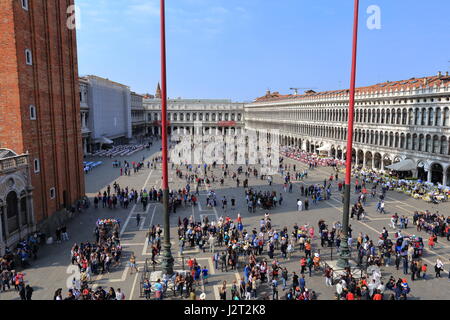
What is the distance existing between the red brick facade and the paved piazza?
3.94 m

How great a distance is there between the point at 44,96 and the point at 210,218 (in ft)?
51.6

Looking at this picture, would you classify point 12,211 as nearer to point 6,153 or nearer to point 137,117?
point 6,153

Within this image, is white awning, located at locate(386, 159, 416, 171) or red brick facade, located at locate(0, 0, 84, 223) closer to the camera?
red brick facade, located at locate(0, 0, 84, 223)

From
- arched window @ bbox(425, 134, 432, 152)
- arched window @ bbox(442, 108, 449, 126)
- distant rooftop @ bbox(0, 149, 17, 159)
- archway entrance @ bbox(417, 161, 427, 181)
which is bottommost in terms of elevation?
archway entrance @ bbox(417, 161, 427, 181)

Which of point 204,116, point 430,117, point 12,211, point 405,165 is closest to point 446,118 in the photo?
point 430,117

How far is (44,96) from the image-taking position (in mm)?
25047

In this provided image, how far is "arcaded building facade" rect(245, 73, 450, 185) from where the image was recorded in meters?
39.6

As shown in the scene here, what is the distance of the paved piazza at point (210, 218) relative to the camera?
52.9 feet

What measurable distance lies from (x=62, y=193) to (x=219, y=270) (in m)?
16.5

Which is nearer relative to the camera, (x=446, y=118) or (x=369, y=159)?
(x=446, y=118)

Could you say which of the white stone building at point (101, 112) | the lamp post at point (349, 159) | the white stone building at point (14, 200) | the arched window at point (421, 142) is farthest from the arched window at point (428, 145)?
the white stone building at point (101, 112)

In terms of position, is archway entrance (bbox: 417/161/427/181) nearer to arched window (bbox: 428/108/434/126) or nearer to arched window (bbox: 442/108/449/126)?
arched window (bbox: 428/108/434/126)

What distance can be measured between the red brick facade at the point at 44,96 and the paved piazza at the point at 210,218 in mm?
3945

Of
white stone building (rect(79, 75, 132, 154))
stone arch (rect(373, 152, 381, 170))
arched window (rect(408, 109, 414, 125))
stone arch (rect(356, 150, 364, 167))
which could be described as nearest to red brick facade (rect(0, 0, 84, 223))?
white stone building (rect(79, 75, 132, 154))
